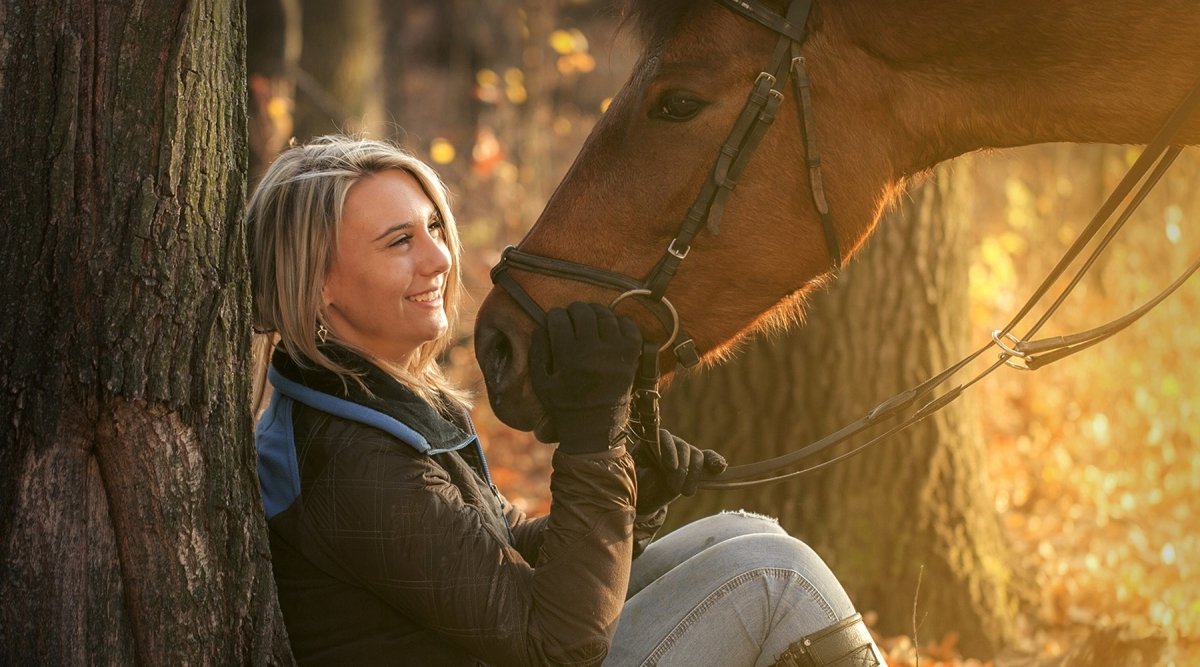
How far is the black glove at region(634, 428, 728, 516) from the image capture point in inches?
107

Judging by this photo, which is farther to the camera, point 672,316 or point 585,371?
point 672,316

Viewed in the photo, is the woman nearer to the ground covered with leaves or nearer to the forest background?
the forest background

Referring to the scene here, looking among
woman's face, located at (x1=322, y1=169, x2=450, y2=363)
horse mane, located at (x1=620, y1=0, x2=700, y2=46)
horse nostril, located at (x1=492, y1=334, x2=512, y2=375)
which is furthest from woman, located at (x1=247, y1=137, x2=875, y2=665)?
horse mane, located at (x1=620, y1=0, x2=700, y2=46)

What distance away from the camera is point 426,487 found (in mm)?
2186

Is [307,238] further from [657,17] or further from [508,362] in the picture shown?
[657,17]

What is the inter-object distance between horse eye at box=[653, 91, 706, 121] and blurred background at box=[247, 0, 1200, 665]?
177 millimetres

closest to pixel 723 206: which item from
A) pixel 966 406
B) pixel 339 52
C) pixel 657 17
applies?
pixel 657 17

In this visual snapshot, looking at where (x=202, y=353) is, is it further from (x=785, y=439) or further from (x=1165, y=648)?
(x=1165, y=648)

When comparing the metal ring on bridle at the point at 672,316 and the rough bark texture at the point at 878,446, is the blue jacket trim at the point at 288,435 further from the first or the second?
the rough bark texture at the point at 878,446

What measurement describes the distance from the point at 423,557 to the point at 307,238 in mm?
720

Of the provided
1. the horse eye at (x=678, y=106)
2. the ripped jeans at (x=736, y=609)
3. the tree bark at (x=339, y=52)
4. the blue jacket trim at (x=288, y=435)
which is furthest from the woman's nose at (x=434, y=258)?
the tree bark at (x=339, y=52)

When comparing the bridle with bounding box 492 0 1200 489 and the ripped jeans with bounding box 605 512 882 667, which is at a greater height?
the bridle with bounding box 492 0 1200 489

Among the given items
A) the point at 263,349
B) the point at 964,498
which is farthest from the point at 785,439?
the point at 263,349

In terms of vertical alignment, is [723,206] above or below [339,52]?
below
